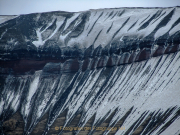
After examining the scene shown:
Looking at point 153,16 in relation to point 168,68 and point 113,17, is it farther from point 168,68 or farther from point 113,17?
point 168,68

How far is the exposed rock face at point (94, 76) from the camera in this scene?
11.9ft

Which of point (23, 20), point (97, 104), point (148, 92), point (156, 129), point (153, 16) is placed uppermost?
point (153, 16)

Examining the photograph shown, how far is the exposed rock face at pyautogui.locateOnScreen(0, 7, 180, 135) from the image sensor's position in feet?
11.9

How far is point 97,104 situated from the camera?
3.72m

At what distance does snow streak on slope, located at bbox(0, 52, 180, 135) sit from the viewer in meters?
3.62

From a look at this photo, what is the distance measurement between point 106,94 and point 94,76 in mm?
455

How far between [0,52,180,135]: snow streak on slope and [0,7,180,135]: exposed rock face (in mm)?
19

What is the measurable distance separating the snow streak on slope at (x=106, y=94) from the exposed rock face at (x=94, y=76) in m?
0.02

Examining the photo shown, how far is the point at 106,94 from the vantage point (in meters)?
3.76

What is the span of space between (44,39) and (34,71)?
730 millimetres

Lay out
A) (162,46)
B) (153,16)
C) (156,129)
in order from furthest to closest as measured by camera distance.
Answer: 1. (153,16)
2. (162,46)
3. (156,129)

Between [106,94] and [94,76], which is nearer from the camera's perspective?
[106,94]

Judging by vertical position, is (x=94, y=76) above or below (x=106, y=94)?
above

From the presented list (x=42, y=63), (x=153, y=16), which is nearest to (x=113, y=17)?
(x=153, y=16)
